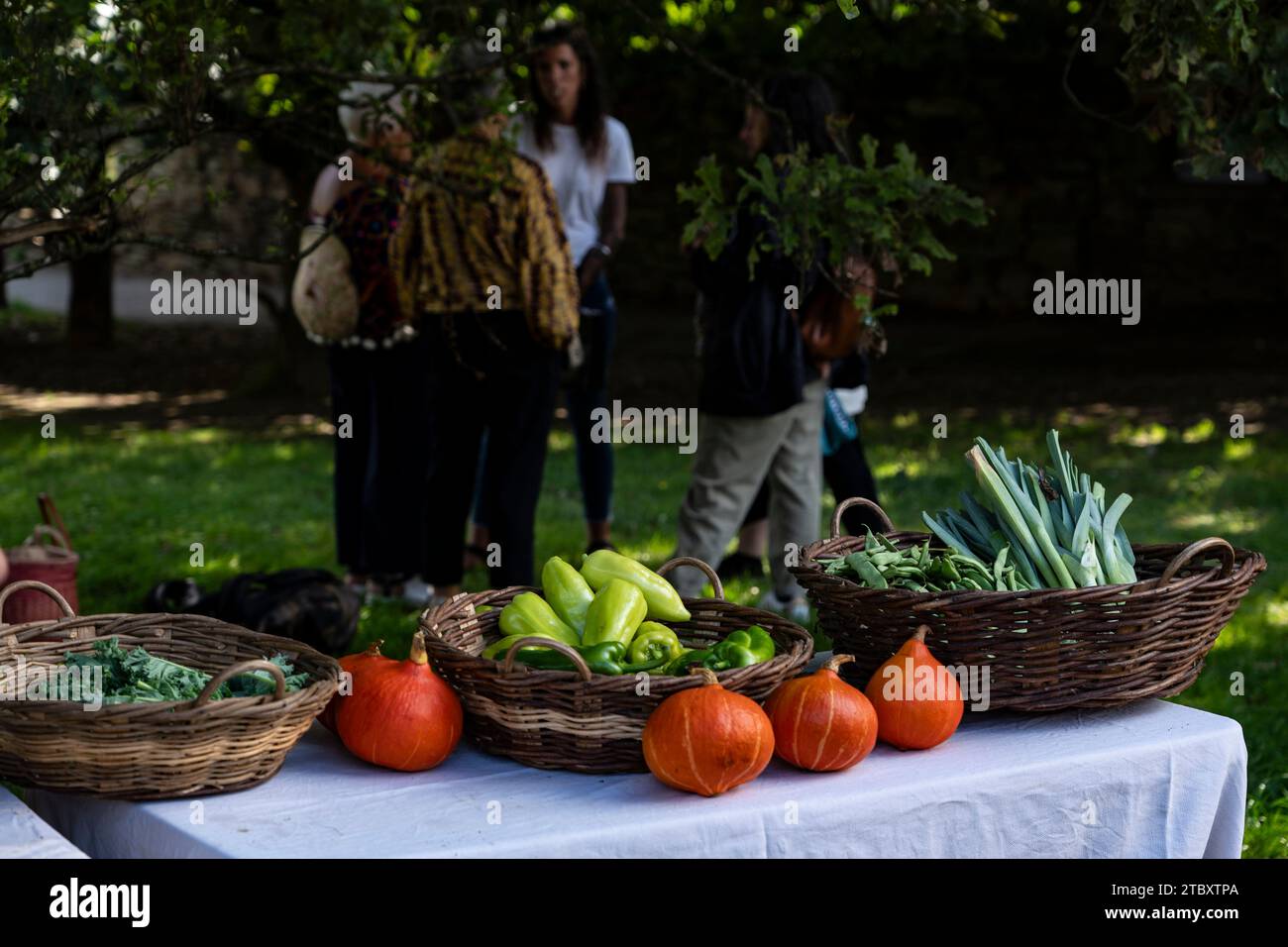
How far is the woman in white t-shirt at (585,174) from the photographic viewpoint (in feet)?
19.6

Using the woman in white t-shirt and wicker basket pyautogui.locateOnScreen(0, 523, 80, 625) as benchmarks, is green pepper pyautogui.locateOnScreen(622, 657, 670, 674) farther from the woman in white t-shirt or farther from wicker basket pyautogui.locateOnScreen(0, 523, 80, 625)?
the woman in white t-shirt

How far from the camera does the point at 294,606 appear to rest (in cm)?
511

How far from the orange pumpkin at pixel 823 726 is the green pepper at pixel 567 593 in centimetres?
46

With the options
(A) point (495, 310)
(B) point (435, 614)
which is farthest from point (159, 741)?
(A) point (495, 310)

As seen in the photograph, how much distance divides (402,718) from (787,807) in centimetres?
60

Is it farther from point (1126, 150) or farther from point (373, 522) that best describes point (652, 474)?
point (1126, 150)

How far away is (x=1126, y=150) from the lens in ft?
50.4

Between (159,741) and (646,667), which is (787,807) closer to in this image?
(646,667)

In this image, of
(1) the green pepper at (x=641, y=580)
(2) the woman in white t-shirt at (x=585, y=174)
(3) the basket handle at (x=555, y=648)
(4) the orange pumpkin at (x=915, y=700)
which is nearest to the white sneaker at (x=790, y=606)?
(2) the woman in white t-shirt at (x=585, y=174)
